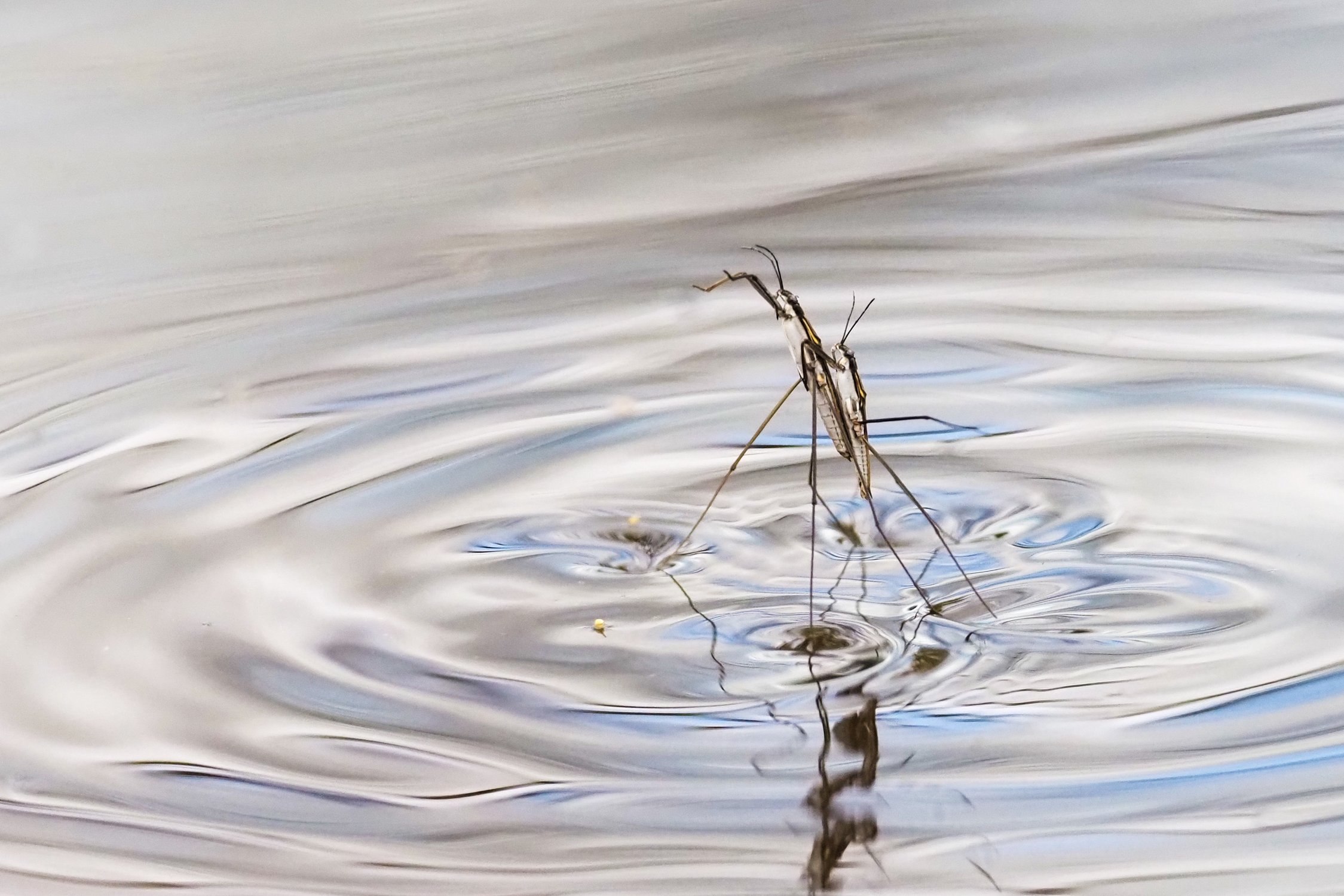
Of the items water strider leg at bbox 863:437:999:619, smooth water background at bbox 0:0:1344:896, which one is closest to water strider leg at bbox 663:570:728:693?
smooth water background at bbox 0:0:1344:896

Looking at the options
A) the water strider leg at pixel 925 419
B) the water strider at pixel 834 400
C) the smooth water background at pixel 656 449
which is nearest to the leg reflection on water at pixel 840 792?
the smooth water background at pixel 656 449

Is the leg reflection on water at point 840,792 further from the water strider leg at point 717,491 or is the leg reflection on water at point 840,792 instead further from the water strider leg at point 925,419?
the water strider leg at point 925,419

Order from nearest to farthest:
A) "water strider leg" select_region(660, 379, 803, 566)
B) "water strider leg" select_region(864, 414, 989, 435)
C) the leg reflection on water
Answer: the leg reflection on water
"water strider leg" select_region(660, 379, 803, 566)
"water strider leg" select_region(864, 414, 989, 435)

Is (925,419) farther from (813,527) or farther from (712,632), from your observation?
(712,632)

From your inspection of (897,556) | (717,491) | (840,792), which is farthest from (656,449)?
(840,792)

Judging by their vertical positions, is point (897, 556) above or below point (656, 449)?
below

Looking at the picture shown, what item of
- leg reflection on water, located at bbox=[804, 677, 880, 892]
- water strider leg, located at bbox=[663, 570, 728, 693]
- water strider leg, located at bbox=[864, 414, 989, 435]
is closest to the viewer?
leg reflection on water, located at bbox=[804, 677, 880, 892]

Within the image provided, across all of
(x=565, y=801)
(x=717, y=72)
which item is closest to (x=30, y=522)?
(x=565, y=801)

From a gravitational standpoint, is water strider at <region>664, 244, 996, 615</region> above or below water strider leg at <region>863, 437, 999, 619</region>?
above

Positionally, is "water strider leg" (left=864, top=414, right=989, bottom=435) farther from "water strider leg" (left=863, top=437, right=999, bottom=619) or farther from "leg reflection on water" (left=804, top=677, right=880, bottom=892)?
"leg reflection on water" (left=804, top=677, right=880, bottom=892)
